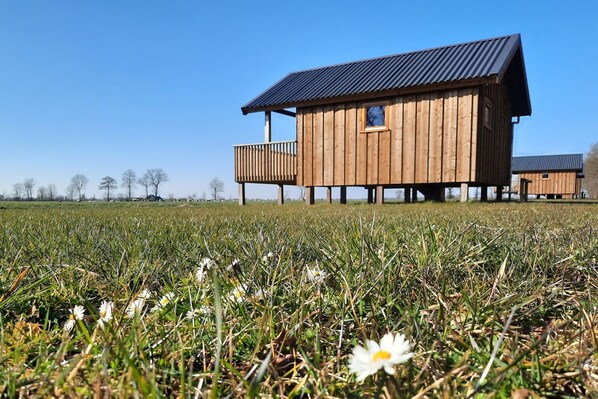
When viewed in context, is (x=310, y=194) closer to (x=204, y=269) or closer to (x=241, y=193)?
(x=241, y=193)

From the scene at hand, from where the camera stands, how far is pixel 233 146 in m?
13.4

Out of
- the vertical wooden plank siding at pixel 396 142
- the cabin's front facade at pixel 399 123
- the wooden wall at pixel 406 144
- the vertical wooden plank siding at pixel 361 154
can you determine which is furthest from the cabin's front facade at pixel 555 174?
the vertical wooden plank siding at pixel 361 154

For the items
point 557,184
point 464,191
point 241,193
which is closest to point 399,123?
point 464,191

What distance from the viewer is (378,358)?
52cm

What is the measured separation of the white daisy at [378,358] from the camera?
473mm

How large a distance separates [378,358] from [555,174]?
44142mm

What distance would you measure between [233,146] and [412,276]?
1268 cm

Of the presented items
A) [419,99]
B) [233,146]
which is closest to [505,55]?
[419,99]

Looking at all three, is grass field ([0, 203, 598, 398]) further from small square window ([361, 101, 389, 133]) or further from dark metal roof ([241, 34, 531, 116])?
small square window ([361, 101, 389, 133])

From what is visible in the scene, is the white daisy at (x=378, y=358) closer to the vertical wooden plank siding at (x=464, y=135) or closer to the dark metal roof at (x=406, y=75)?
the dark metal roof at (x=406, y=75)

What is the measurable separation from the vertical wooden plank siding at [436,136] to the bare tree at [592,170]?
40.7 metres

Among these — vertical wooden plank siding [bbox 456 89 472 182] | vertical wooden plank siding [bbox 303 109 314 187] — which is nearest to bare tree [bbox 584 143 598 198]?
vertical wooden plank siding [bbox 456 89 472 182]

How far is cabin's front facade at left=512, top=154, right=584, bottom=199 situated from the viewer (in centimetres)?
3541

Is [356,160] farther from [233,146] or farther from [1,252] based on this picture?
[1,252]
